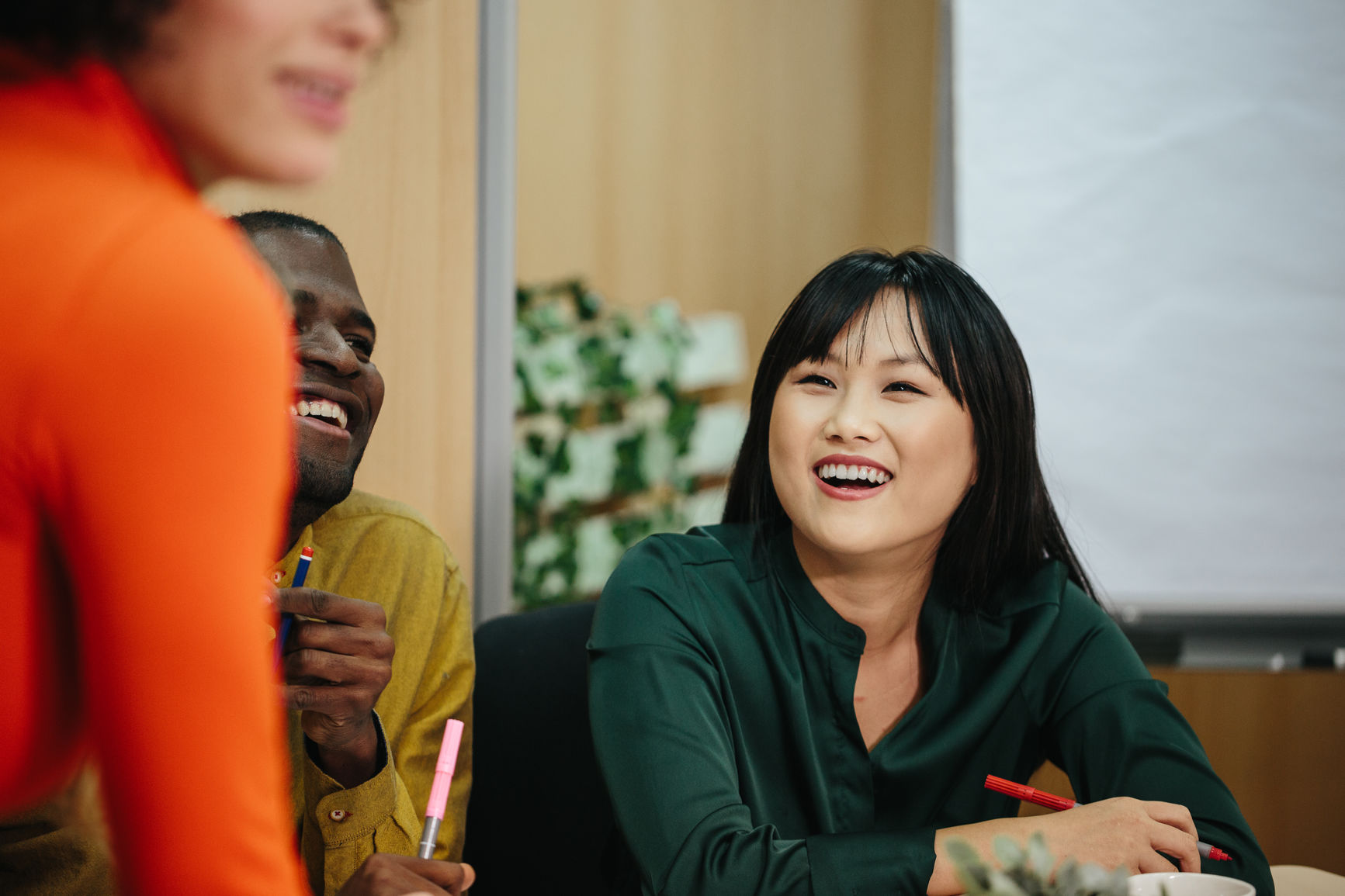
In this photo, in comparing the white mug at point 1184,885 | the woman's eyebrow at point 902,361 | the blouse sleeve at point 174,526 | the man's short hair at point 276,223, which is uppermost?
the man's short hair at point 276,223

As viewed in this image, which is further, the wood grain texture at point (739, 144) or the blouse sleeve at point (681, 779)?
the wood grain texture at point (739, 144)

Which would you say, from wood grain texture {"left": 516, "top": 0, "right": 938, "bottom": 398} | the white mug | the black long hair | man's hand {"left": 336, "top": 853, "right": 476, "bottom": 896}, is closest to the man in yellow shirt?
man's hand {"left": 336, "top": 853, "right": 476, "bottom": 896}

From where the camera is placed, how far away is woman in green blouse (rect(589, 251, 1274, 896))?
1194 millimetres

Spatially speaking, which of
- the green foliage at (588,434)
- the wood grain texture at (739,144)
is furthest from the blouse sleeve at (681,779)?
the wood grain texture at (739,144)

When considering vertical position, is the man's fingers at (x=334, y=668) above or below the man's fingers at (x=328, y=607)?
below

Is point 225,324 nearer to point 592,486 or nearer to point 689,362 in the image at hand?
point 592,486

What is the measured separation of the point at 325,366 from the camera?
3.55 feet

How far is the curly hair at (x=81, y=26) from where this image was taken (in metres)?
0.47

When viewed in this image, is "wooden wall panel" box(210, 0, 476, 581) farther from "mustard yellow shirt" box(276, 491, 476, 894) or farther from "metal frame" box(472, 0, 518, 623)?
"mustard yellow shirt" box(276, 491, 476, 894)

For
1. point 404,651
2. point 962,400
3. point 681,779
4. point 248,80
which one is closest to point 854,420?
point 962,400

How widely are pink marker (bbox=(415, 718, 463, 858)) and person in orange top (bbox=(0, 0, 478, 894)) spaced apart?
0.37 meters

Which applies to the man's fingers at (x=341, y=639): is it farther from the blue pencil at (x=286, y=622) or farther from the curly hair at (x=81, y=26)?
the curly hair at (x=81, y=26)

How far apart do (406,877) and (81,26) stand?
2.11 feet

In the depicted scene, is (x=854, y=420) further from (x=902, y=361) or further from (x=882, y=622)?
(x=882, y=622)
